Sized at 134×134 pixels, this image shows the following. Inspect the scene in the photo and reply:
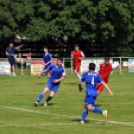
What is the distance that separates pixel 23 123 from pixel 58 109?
274 centimetres

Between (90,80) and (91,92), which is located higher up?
(90,80)

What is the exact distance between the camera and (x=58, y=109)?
13.3 metres

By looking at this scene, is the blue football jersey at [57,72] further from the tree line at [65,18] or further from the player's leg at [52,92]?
the tree line at [65,18]

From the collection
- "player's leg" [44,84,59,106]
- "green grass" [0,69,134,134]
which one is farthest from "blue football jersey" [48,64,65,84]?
"green grass" [0,69,134,134]

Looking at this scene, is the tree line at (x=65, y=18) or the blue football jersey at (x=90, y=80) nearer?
the blue football jersey at (x=90, y=80)

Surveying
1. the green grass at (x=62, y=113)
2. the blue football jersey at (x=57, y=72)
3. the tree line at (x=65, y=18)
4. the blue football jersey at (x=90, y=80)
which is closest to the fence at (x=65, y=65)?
the tree line at (x=65, y=18)

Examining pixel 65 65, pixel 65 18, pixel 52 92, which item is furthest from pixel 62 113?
pixel 65 18

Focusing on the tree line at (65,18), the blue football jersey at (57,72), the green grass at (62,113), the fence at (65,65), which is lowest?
the green grass at (62,113)

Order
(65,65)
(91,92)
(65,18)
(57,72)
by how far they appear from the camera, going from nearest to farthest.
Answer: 1. (91,92)
2. (57,72)
3. (65,65)
4. (65,18)

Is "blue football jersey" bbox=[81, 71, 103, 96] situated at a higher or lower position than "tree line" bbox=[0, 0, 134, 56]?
lower

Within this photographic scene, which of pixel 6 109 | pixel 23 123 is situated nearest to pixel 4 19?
pixel 6 109

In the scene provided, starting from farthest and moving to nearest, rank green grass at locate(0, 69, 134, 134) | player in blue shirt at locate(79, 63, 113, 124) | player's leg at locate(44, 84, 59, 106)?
1. player's leg at locate(44, 84, 59, 106)
2. player in blue shirt at locate(79, 63, 113, 124)
3. green grass at locate(0, 69, 134, 134)

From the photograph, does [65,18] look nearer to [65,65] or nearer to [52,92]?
[65,65]

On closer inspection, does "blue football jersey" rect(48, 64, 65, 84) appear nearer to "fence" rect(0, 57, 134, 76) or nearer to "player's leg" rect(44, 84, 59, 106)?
"player's leg" rect(44, 84, 59, 106)
